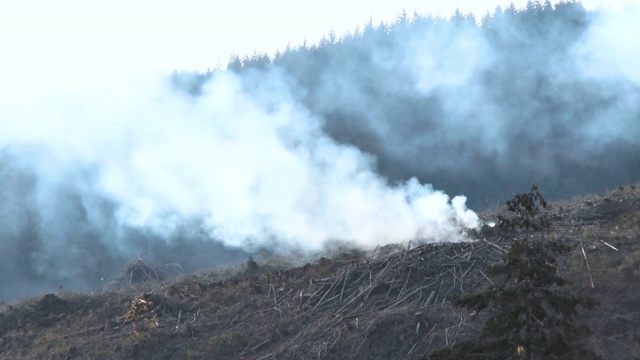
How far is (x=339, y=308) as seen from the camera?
14055 millimetres

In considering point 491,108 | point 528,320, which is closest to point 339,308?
point 528,320

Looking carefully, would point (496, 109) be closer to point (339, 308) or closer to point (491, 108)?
point (491, 108)

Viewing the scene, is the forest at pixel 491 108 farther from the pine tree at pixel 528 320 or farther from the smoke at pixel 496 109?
the pine tree at pixel 528 320

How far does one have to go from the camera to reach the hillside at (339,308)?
1239 centimetres

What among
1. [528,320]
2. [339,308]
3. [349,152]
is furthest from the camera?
[349,152]

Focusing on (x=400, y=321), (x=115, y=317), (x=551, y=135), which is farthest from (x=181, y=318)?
(x=551, y=135)

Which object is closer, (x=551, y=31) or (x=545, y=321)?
(x=545, y=321)

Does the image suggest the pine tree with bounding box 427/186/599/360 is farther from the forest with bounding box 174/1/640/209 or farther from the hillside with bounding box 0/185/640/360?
the forest with bounding box 174/1/640/209

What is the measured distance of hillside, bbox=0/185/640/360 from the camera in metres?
12.4

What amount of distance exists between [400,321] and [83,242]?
70.2 ft

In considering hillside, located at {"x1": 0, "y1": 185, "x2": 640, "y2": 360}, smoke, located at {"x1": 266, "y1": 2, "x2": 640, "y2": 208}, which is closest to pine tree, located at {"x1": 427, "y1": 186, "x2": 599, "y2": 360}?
hillside, located at {"x1": 0, "y1": 185, "x2": 640, "y2": 360}

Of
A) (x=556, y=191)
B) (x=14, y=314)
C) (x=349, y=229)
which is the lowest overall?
(x=14, y=314)

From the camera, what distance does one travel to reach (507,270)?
20.7 feet

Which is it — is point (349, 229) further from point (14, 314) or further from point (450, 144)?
point (450, 144)
